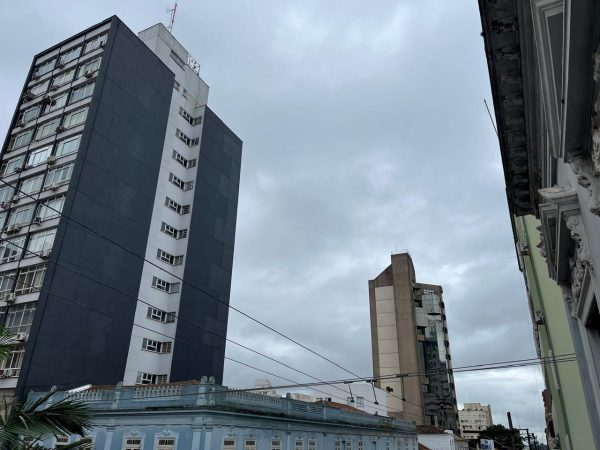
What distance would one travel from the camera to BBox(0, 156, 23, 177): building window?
3725 cm

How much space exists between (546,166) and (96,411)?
879 inches

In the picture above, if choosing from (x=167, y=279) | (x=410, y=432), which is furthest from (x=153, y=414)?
(x=410, y=432)

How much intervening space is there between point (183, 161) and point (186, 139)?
97.4 inches

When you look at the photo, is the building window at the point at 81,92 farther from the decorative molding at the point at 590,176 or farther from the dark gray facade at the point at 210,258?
the decorative molding at the point at 590,176

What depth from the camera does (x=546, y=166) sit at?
7.93m

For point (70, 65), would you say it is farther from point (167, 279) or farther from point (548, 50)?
Result: point (548, 50)

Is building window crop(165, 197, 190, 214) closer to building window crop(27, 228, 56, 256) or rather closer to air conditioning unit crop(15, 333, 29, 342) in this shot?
building window crop(27, 228, 56, 256)

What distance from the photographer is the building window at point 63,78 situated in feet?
128

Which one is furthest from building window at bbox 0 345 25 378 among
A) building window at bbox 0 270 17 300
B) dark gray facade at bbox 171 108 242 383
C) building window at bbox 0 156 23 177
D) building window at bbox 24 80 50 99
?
building window at bbox 24 80 50 99

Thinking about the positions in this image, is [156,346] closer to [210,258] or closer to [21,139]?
[210,258]

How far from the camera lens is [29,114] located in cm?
3994

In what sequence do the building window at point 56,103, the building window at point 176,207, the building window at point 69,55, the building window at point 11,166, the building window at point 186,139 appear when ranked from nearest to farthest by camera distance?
the building window at point 11,166 < the building window at point 56,103 < the building window at point 69,55 < the building window at point 176,207 < the building window at point 186,139

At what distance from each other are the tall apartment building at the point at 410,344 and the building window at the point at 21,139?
48.1 meters

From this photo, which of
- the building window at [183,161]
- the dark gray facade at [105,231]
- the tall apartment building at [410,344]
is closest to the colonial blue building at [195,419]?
the dark gray facade at [105,231]
